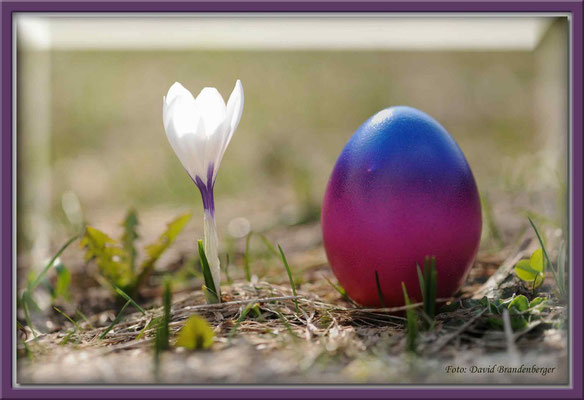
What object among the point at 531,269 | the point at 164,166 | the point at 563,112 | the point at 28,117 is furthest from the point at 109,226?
the point at 563,112

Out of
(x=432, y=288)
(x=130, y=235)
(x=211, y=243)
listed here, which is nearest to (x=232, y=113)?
(x=211, y=243)

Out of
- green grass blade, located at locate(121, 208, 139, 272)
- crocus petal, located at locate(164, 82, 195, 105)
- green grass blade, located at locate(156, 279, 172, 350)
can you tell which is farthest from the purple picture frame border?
green grass blade, located at locate(121, 208, 139, 272)

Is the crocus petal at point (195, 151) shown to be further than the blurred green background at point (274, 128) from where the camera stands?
No

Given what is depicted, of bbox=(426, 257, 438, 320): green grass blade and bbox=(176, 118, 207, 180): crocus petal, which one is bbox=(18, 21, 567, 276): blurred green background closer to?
bbox=(176, 118, 207, 180): crocus petal

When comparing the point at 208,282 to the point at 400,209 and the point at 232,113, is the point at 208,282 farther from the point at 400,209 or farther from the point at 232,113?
the point at 400,209

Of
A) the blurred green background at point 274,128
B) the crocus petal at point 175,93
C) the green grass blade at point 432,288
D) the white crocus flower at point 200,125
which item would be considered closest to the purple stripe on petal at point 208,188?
the white crocus flower at point 200,125

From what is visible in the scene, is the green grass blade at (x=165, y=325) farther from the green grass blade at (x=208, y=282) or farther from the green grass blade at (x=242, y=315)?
the green grass blade at (x=208, y=282)
